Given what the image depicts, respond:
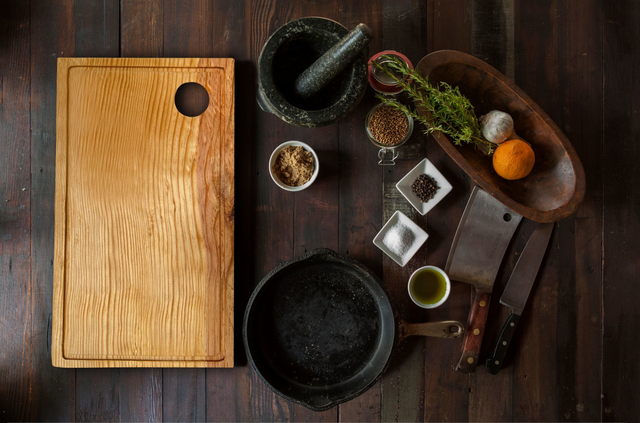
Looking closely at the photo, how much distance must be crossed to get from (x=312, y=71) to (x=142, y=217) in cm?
64

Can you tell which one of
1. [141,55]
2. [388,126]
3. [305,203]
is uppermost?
[141,55]

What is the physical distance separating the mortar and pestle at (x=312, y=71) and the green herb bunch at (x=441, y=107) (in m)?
0.10

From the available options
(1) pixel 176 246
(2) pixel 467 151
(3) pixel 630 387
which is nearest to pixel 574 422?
(3) pixel 630 387

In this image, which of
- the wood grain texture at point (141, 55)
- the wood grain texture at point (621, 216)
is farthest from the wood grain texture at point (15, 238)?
the wood grain texture at point (621, 216)

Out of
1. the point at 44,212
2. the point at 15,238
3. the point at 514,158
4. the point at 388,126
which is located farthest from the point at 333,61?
the point at 15,238

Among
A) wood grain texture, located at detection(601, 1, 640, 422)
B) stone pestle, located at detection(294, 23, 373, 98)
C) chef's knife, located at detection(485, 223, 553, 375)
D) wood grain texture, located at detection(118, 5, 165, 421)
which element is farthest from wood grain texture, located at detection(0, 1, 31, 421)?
wood grain texture, located at detection(601, 1, 640, 422)

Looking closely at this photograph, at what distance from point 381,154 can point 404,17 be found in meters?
0.42

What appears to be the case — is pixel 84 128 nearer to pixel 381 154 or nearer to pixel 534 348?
pixel 381 154

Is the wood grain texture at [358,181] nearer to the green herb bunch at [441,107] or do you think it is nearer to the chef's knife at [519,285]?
the green herb bunch at [441,107]

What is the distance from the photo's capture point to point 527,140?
1104 mm

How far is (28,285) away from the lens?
3.89 ft

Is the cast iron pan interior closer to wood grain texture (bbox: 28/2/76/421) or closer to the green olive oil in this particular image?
the green olive oil

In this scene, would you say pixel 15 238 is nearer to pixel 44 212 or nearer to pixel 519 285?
pixel 44 212

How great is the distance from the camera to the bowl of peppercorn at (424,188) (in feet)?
3.74
